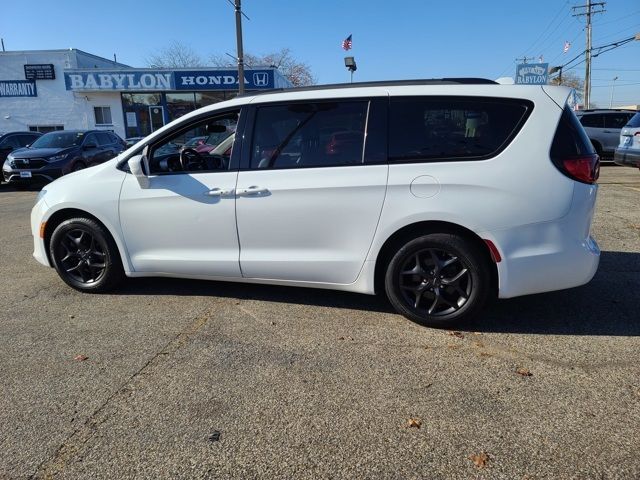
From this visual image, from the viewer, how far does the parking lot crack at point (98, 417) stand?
2.33m

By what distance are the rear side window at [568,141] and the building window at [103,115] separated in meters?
29.0

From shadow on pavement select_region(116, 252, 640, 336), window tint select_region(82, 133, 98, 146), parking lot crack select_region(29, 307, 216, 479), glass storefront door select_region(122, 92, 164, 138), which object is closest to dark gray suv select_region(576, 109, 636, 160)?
shadow on pavement select_region(116, 252, 640, 336)

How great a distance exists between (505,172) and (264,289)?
2.49 metres

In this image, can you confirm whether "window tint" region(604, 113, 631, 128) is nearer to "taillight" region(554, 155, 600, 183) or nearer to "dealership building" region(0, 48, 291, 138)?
"taillight" region(554, 155, 600, 183)

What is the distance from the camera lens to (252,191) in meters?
3.93

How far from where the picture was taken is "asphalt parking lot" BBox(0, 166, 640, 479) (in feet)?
7.66

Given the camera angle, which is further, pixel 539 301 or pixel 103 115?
pixel 103 115

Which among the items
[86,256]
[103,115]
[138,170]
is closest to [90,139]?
[86,256]

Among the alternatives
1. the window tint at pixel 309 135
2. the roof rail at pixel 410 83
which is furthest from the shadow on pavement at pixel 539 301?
the roof rail at pixel 410 83

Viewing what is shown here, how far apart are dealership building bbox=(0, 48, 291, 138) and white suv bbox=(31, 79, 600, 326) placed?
23442 mm

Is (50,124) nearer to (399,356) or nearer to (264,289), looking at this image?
(264,289)

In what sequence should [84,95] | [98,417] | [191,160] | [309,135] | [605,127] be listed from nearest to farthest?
[98,417]
[309,135]
[191,160]
[605,127]
[84,95]

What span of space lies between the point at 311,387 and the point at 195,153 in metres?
2.84

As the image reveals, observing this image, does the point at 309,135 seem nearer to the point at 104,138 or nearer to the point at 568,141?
the point at 568,141
